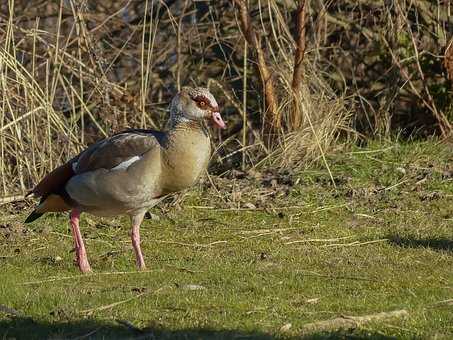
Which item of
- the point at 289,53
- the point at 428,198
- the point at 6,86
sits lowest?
the point at 428,198

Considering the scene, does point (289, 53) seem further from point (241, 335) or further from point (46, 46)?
point (241, 335)

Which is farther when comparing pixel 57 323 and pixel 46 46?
pixel 46 46

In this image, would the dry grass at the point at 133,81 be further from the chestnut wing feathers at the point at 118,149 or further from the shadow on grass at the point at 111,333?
the shadow on grass at the point at 111,333

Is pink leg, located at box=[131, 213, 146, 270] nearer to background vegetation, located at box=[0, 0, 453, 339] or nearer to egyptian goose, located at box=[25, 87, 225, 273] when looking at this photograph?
egyptian goose, located at box=[25, 87, 225, 273]

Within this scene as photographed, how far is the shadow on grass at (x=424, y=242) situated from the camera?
9.06 meters

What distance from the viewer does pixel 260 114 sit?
44.1 ft

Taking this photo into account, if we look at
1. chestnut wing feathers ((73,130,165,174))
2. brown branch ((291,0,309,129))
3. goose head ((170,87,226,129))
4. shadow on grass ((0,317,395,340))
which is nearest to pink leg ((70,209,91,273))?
chestnut wing feathers ((73,130,165,174))

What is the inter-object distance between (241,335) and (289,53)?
7.38 meters

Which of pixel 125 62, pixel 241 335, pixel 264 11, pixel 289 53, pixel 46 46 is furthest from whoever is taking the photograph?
pixel 125 62

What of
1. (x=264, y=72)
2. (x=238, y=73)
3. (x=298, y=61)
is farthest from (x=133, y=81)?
(x=298, y=61)

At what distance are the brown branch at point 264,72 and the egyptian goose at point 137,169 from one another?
423cm

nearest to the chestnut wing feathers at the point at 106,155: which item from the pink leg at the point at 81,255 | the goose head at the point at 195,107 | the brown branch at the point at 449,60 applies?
the goose head at the point at 195,107

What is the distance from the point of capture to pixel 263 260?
28.6 feet

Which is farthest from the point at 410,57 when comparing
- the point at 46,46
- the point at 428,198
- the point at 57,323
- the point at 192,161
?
the point at 57,323
